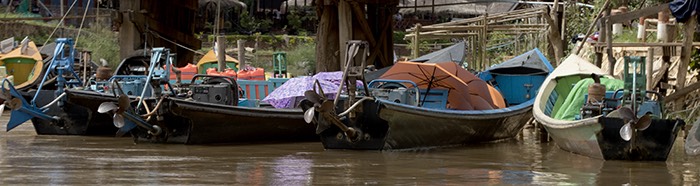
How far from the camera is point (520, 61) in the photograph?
19438 mm

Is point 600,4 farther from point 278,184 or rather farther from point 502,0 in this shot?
point 278,184

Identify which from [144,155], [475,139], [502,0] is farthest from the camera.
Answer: [502,0]

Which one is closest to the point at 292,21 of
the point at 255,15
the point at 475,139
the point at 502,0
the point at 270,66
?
the point at 255,15

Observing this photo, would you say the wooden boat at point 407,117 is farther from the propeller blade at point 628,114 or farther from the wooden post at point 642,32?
the propeller blade at point 628,114

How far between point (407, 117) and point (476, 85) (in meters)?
2.67

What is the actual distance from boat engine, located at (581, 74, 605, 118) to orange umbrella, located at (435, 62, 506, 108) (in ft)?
9.24

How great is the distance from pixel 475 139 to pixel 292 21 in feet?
73.1

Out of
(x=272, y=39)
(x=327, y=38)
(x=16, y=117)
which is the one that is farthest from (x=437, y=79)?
(x=272, y=39)

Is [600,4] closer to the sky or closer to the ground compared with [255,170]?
closer to the sky

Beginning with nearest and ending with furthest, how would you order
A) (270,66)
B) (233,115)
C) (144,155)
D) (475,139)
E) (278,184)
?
(278,184) < (144,155) < (233,115) < (475,139) < (270,66)

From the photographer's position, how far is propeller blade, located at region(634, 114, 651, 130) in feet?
41.6

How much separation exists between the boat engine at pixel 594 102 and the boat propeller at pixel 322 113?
105 inches

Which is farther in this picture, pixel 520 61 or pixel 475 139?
pixel 520 61

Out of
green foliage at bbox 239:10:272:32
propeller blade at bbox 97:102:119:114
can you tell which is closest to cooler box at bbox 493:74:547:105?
propeller blade at bbox 97:102:119:114
